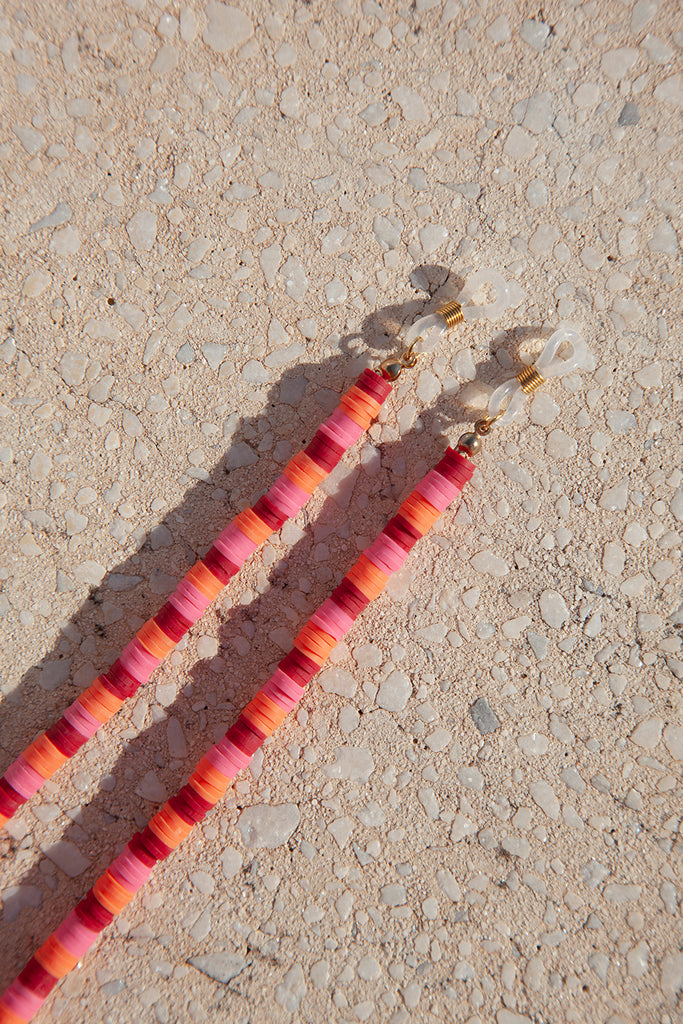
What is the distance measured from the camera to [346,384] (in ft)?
3.57

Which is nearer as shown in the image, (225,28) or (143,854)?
(143,854)

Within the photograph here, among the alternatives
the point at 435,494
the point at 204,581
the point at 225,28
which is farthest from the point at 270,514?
the point at 225,28

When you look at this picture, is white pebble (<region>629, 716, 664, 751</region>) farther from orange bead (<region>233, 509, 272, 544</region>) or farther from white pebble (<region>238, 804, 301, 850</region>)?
orange bead (<region>233, 509, 272, 544</region>)

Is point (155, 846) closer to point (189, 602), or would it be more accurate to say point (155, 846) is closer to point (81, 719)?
point (81, 719)

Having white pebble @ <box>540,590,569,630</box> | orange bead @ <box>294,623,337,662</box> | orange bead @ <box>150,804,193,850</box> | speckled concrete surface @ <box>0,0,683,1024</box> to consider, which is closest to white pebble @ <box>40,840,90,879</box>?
speckled concrete surface @ <box>0,0,683,1024</box>

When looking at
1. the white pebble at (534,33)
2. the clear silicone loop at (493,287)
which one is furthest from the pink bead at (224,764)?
the white pebble at (534,33)

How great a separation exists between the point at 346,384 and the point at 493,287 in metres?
0.29

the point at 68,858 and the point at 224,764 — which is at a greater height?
the point at 224,764

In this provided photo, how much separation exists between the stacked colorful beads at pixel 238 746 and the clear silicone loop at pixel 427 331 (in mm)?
181

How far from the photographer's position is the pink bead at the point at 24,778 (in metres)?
1.00

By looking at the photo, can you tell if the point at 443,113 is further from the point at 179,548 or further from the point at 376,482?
the point at 179,548

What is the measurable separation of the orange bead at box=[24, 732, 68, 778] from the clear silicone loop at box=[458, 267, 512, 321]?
922mm

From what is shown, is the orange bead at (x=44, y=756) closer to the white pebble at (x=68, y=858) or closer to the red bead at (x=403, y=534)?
the white pebble at (x=68, y=858)

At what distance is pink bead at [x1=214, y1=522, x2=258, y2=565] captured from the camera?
1.01m
